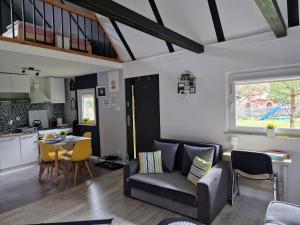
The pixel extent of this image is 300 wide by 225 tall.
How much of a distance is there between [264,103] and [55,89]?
5.22 m

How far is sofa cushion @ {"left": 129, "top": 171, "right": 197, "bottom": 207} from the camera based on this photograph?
2576mm

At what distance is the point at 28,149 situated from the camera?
499cm

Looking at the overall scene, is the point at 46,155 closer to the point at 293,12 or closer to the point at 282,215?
the point at 282,215

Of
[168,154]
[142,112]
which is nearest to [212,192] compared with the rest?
[168,154]

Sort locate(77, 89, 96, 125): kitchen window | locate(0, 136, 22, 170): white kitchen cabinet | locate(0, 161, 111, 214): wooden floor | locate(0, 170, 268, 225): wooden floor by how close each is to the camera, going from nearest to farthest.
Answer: locate(0, 170, 268, 225): wooden floor, locate(0, 161, 111, 214): wooden floor, locate(0, 136, 22, 170): white kitchen cabinet, locate(77, 89, 96, 125): kitchen window

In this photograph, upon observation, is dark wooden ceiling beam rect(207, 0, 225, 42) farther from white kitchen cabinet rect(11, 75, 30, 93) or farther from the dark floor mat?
white kitchen cabinet rect(11, 75, 30, 93)

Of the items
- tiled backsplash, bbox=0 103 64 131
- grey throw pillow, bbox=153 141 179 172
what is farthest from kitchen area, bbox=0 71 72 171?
grey throw pillow, bbox=153 141 179 172

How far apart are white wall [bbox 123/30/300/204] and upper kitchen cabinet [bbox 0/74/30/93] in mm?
2836

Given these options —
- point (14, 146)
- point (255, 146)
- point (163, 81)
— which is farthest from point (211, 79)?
point (14, 146)

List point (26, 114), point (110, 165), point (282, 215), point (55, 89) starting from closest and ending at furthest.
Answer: point (282, 215), point (110, 165), point (26, 114), point (55, 89)

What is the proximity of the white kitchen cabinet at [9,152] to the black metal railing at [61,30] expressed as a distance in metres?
2.24

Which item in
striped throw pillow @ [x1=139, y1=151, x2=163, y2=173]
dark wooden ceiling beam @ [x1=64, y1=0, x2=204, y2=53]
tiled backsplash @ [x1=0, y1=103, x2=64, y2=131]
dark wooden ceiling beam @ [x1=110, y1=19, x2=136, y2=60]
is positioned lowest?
striped throw pillow @ [x1=139, y1=151, x2=163, y2=173]

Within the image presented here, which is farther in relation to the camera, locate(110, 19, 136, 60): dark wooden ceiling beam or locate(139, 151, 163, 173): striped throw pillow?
Answer: locate(110, 19, 136, 60): dark wooden ceiling beam

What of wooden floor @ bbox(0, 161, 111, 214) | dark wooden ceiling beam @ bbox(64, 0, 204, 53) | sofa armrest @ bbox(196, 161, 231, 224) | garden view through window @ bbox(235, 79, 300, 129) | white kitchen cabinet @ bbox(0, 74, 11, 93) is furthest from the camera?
white kitchen cabinet @ bbox(0, 74, 11, 93)
